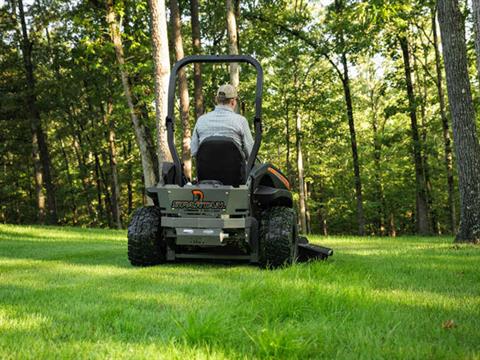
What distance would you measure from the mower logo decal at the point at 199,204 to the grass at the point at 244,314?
0.74 m

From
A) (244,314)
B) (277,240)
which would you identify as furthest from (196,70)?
(244,314)

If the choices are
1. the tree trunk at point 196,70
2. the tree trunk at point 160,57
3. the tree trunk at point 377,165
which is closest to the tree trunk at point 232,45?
the tree trunk at point 196,70

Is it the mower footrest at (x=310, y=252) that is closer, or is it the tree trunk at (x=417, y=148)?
the mower footrest at (x=310, y=252)

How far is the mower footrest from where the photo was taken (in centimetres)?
679

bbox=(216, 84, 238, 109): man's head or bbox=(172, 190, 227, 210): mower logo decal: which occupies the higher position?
bbox=(216, 84, 238, 109): man's head

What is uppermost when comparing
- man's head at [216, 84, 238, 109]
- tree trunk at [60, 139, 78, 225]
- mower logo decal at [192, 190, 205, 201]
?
tree trunk at [60, 139, 78, 225]

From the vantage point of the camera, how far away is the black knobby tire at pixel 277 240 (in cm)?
604

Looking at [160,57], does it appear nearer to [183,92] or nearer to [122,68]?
[122,68]

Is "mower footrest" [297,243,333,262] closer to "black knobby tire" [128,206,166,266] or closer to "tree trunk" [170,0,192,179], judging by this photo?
"black knobby tire" [128,206,166,266]

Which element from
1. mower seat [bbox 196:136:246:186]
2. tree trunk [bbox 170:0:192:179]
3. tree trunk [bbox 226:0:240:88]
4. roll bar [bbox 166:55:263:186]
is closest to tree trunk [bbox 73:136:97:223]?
tree trunk [bbox 170:0:192:179]

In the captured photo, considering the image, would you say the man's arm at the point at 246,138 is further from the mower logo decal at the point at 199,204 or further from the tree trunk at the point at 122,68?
the tree trunk at the point at 122,68

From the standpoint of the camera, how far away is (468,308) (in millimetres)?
3531

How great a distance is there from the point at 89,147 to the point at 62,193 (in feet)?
25.9

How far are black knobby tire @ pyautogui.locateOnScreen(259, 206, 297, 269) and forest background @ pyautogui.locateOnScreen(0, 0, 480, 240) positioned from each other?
476 centimetres
